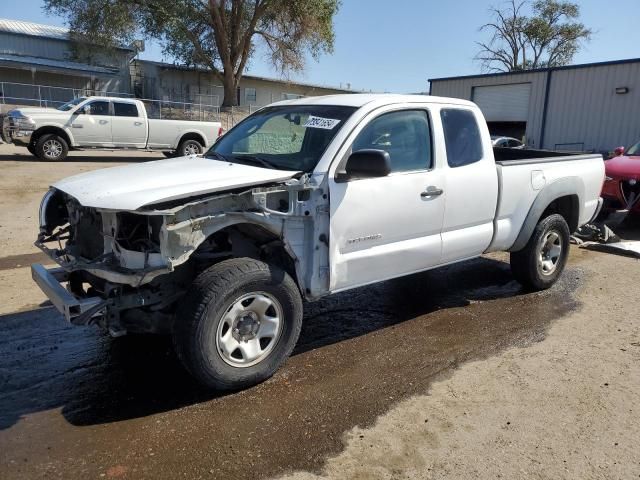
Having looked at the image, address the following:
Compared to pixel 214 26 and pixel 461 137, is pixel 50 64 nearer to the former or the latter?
pixel 214 26

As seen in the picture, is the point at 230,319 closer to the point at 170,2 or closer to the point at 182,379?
the point at 182,379

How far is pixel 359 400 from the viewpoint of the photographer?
3.61 metres

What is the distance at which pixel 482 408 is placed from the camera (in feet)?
11.6

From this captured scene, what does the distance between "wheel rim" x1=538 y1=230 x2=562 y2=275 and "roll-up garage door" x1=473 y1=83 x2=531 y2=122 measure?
63.2 ft

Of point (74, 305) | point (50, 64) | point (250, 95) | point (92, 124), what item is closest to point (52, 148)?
point (92, 124)

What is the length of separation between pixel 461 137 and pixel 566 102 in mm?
19132

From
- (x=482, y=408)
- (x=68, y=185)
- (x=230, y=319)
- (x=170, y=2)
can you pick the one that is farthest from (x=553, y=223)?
(x=170, y=2)

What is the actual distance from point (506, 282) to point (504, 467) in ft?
12.1

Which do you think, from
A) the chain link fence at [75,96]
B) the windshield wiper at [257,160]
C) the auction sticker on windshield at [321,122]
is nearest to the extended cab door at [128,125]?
the chain link fence at [75,96]

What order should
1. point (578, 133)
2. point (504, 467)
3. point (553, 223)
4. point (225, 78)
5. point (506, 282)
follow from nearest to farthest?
point (504, 467) < point (553, 223) < point (506, 282) < point (578, 133) < point (225, 78)

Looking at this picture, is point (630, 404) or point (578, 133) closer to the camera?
point (630, 404)

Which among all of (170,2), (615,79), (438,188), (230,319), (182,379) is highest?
(170,2)

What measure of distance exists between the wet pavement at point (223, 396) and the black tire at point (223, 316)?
17cm

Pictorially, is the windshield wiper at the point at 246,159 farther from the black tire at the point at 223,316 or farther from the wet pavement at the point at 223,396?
the wet pavement at the point at 223,396
